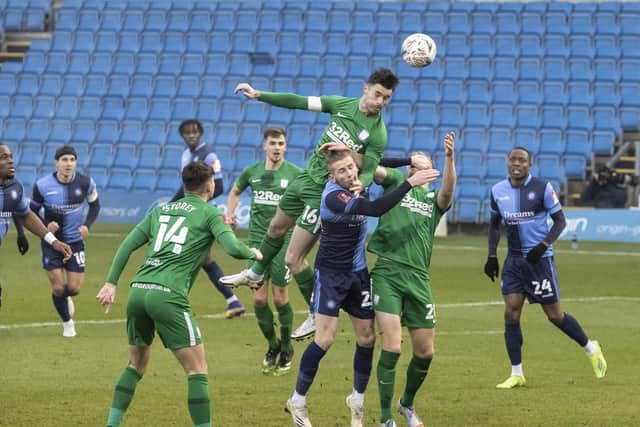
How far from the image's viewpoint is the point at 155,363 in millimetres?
12000

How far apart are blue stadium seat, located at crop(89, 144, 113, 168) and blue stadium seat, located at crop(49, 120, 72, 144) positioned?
1102 millimetres

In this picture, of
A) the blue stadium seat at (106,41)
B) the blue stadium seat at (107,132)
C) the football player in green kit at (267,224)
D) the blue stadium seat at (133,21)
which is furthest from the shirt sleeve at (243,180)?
the blue stadium seat at (133,21)

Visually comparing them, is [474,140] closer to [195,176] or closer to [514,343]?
[514,343]

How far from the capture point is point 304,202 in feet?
34.0

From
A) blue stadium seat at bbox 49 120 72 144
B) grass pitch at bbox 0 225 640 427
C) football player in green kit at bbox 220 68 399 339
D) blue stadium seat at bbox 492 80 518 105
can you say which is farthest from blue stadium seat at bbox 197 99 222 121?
football player in green kit at bbox 220 68 399 339

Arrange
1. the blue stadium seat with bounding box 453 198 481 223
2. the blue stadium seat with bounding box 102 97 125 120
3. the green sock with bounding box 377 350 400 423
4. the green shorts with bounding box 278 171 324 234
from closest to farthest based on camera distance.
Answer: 1. the green sock with bounding box 377 350 400 423
2. the green shorts with bounding box 278 171 324 234
3. the blue stadium seat with bounding box 453 198 481 223
4. the blue stadium seat with bounding box 102 97 125 120

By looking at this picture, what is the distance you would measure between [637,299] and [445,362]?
7110 mm

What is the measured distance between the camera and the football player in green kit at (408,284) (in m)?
9.01

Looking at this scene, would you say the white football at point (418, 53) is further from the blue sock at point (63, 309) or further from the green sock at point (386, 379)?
the blue sock at point (63, 309)

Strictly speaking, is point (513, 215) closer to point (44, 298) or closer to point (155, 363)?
point (155, 363)

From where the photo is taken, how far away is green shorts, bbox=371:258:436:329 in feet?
29.9

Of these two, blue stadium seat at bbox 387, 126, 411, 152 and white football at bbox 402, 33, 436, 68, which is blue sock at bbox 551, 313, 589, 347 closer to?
white football at bbox 402, 33, 436, 68

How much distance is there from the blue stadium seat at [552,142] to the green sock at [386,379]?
22.6 m

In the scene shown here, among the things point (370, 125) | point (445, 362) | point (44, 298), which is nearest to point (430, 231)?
point (370, 125)
